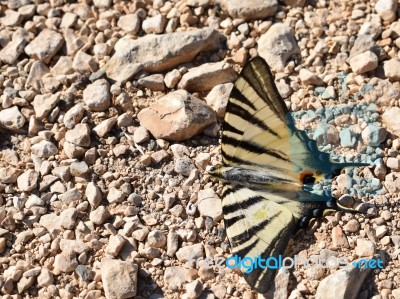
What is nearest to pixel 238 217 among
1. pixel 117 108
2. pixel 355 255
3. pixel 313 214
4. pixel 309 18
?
pixel 313 214

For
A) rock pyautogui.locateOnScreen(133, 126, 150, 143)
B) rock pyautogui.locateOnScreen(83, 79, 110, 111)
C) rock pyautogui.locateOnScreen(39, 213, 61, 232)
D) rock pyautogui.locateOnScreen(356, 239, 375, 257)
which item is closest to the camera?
rock pyautogui.locateOnScreen(356, 239, 375, 257)

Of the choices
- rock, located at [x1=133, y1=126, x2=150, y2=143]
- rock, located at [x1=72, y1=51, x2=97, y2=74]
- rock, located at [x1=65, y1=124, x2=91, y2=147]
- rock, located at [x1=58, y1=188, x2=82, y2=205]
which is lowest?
rock, located at [x1=58, y1=188, x2=82, y2=205]

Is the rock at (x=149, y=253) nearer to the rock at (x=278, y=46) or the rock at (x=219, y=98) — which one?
the rock at (x=219, y=98)

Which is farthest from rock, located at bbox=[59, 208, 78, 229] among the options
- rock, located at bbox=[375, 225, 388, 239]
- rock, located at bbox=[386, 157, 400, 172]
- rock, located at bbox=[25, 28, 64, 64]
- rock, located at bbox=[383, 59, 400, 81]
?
rock, located at bbox=[383, 59, 400, 81]

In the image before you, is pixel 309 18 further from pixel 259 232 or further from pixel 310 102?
pixel 259 232

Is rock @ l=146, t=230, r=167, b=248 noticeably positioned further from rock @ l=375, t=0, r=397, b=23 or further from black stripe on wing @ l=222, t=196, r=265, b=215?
rock @ l=375, t=0, r=397, b=23

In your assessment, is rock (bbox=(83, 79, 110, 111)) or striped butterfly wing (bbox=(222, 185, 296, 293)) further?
rock (bbox=(83, 79, 110, 111))

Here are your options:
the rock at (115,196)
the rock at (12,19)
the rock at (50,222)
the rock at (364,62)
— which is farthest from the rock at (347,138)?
the rock at (12,19)
